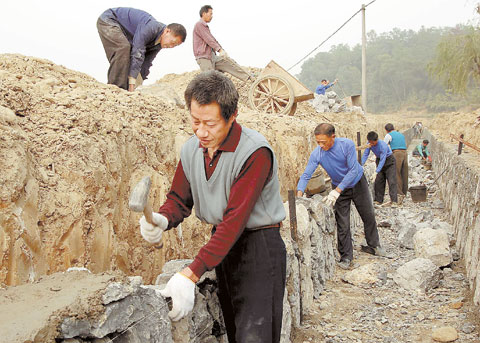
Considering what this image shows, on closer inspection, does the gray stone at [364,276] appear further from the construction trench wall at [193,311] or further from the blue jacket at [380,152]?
the blue jacket at [380,152]

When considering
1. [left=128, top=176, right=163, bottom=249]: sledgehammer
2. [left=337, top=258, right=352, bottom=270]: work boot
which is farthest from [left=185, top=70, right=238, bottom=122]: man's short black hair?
[left=337, top=258, right=352, bottom=270]: work boot

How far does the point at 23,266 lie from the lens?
89.0 inches

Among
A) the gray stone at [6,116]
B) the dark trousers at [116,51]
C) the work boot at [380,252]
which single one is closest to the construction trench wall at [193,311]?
the gray stone at [6,116]

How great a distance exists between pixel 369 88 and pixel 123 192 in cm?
7592

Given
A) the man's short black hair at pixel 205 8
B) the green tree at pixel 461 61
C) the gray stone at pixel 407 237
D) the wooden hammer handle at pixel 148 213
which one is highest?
the green tree at pixel 461 61

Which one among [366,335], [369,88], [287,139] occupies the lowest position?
[366,335]

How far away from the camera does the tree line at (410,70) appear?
21.1 metres

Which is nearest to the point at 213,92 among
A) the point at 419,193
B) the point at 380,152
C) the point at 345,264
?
the point at 345,264

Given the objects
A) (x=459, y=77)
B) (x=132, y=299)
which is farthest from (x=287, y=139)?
(x=459, y=77)

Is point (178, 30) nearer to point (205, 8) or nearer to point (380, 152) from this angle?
point (205, 8)

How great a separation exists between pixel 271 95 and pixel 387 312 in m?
5.96

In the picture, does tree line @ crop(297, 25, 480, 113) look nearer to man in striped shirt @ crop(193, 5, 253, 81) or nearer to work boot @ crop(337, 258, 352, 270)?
man in striped shirt @ crop(193, 5, 253, 81)

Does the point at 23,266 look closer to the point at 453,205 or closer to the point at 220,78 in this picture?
the point at 220,78

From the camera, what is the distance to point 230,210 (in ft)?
6.24
